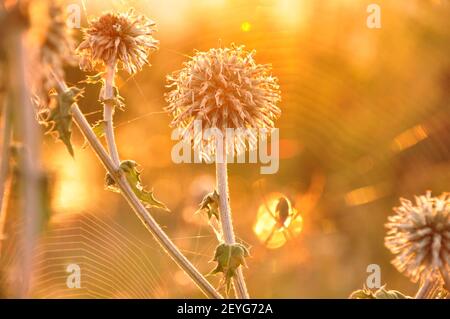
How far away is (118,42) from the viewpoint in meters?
1.67

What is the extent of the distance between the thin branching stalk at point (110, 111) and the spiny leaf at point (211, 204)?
0.87 feet

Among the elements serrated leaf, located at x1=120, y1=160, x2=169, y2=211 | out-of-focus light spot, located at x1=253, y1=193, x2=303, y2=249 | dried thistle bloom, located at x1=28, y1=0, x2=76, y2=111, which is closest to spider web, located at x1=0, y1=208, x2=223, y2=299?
out-of-focus light spot, located at x1=253, y1=193, x2=303, y2=249

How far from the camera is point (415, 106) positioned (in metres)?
5.00

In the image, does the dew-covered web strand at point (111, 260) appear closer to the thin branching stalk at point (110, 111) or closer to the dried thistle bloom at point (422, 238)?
the thin branching stalk at point (110, 111)

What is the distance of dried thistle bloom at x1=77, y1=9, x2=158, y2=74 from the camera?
169 centimetres

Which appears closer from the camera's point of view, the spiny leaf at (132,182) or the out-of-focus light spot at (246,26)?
the spiny leaf at (132,182)

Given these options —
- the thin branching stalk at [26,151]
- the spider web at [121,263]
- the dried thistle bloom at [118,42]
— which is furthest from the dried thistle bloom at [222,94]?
the spider web at [121,263]

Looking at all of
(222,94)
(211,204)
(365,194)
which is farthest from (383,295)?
(365,194)

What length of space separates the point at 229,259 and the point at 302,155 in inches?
149

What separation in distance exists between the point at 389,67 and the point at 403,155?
2.49 feet

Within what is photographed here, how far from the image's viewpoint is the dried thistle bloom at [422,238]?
137 cm

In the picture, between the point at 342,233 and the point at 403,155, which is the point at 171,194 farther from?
the point at 403,155

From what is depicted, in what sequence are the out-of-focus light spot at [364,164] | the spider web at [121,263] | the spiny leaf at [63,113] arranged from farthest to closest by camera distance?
the out-of-focus light spot at [364,164]
the spider web at [121,263]
the spiny leaf at [63,113]

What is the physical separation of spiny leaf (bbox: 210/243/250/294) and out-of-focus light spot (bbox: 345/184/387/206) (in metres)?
3.70
